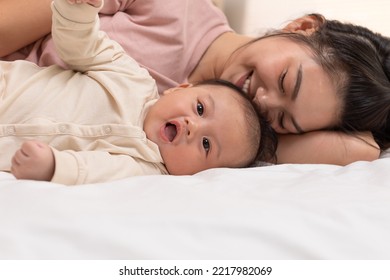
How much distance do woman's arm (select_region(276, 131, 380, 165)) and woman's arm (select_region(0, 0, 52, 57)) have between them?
756mm

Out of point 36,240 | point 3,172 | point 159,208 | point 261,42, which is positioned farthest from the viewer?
point 261,42

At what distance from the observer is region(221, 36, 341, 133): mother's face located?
45.6 inches

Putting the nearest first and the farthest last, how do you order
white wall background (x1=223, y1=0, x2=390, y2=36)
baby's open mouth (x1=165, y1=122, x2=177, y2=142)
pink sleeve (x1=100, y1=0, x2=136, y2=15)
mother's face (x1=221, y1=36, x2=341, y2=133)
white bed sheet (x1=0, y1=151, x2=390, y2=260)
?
white bed sheet (x1=0, y1=151, x2=390, y2=260) → baby's open mouth (x1=165, y1=122, x2=177, y2=142) → mother's face (x1=221, y1=36, x2=341, y2=133) → pink sleeve (x1=100, y1=0, x2=136, y2=15) → white wall background (x1=223, y1=0, x2=390, y2=36)

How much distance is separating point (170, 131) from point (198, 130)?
0.23 feet

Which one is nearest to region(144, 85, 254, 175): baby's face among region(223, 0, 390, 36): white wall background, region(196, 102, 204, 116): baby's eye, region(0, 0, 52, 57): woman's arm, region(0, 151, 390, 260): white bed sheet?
region(196, 102, 204, 116): baby's eye

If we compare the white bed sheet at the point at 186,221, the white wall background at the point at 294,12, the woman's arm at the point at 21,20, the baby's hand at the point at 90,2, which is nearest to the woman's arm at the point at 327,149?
the white bed sheet at the point at 186,221

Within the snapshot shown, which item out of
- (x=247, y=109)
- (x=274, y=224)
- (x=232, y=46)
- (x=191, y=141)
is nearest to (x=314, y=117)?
(x=247, y=109)

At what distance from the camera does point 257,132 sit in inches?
43.4

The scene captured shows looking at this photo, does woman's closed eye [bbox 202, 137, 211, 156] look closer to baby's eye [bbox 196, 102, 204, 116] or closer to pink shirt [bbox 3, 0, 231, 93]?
baby's eye [bbox 196, 102, 204, 116]

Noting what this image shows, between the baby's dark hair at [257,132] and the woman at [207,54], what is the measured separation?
0.12 ft

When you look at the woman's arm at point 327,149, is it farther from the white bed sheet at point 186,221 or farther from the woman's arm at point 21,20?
the woman's arm at point 21,20

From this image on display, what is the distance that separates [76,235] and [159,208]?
136mm

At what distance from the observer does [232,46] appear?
1523 millimetres
